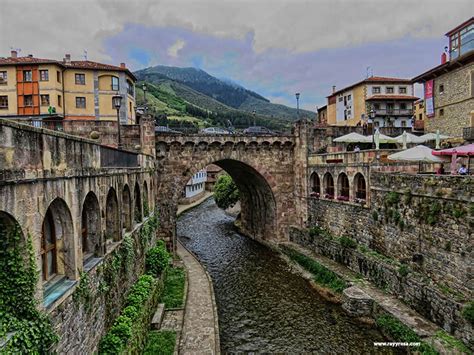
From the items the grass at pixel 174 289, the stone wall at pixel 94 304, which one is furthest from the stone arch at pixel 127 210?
the grass at pixel 174 289

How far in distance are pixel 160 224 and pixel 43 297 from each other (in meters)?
21.6

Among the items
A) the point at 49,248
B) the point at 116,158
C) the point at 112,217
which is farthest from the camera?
the point at 116,158

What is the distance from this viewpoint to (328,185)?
28.7m

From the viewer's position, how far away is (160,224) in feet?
96.3

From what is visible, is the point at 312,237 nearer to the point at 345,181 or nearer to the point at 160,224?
the point at 345,181

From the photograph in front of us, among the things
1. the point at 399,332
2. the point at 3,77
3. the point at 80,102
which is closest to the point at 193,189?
the point at 80,102

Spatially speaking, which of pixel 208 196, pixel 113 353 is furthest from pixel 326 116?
pixel 113 353

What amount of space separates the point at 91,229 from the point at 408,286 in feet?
46.5

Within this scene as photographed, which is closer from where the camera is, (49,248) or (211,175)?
(49,248)

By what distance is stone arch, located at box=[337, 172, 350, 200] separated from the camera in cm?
2599

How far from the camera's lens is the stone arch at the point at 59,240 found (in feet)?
30.0

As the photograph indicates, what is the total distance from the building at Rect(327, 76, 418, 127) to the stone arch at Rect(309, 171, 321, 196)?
24.9 metres

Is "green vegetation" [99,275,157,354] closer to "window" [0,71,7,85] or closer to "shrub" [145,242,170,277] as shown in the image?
"shrub" [145,242,170,277]

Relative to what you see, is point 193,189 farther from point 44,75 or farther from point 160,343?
point 160,343
